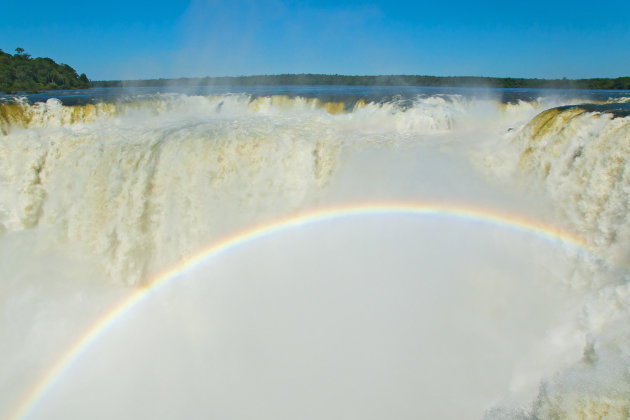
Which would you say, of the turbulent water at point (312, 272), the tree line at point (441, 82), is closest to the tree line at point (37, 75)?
the tree line at point (441, 82)

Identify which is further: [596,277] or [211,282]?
[211,282]

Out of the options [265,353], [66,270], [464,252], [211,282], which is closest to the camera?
[265,353]

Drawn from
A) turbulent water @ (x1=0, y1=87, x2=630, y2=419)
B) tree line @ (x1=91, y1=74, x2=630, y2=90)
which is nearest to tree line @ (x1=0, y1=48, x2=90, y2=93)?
tree line @ (x1=91, y1=74, x2=630, y2=90)

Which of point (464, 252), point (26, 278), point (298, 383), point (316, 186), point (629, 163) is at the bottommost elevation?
point (298, 383)

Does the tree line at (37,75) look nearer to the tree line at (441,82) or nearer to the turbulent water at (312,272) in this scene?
the tree line at (441,82)

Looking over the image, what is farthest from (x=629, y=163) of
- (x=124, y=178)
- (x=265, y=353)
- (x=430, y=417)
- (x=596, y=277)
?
(x=124, y=178)

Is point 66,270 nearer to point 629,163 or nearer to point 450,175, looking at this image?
point 450,175
